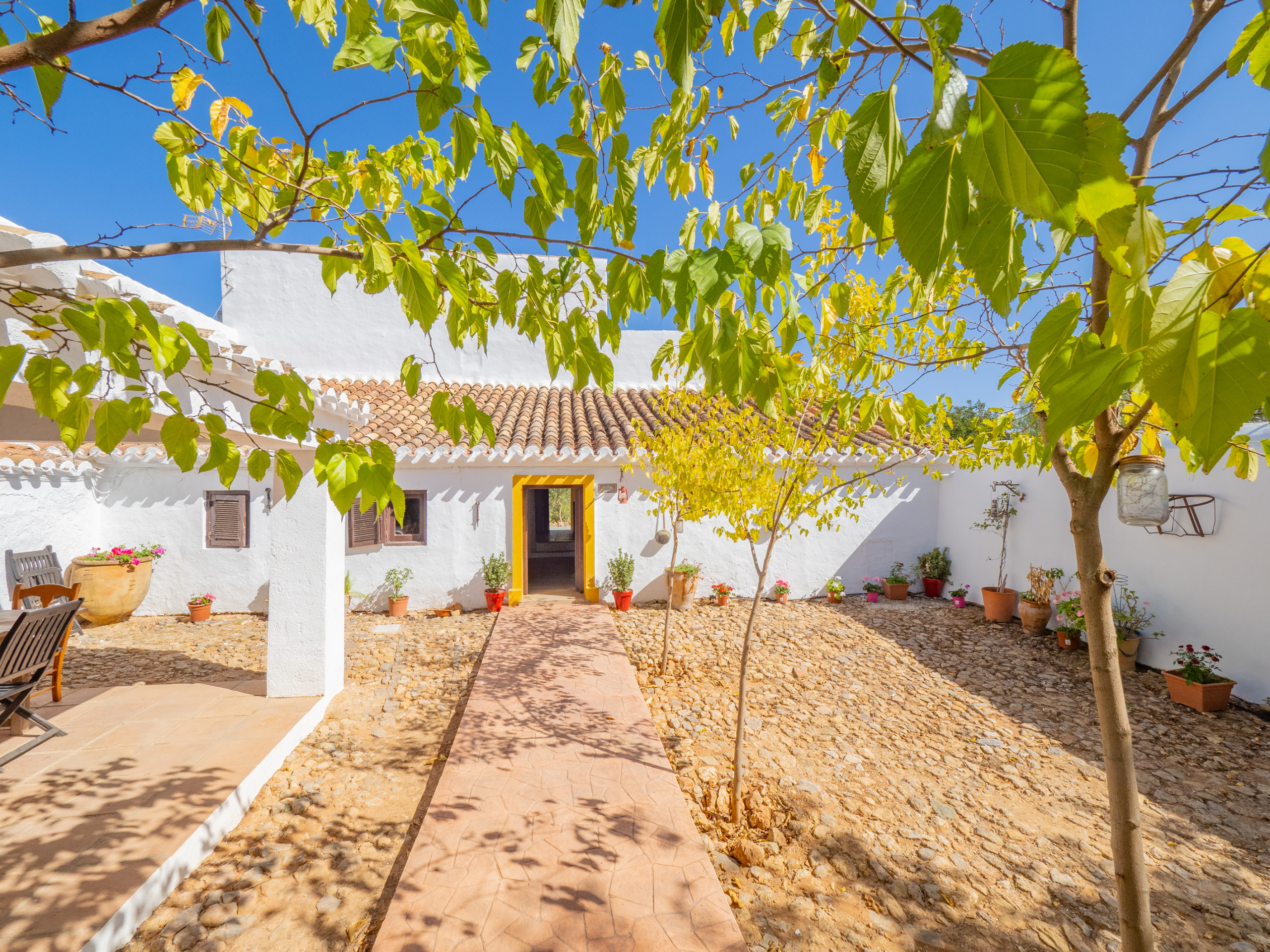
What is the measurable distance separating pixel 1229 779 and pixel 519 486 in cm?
937

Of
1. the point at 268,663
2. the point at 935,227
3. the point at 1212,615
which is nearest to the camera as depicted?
the point at 935,227

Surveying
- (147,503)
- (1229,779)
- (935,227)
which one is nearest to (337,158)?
(935,227)

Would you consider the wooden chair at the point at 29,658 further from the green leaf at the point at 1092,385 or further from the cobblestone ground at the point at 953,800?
the green leaf at the point at 1092,385

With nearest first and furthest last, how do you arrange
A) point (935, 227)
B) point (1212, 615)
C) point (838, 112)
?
1. point (935, 227)
2. point (838, 112)
3. point (1212, 615)

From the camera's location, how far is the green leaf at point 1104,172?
0.67 meters

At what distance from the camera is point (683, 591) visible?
9.86 meters

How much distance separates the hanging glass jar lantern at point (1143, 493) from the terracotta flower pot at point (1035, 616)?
590cm

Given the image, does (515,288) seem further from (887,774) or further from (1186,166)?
(887,774)

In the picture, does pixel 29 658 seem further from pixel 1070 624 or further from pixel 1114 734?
pixel 1070 624

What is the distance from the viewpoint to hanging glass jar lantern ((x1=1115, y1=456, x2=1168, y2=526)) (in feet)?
10.7

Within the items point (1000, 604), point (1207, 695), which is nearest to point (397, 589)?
point (1000, 604)

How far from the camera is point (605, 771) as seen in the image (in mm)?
4398

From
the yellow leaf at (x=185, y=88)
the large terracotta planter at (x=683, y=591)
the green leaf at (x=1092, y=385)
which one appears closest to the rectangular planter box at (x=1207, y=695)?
the large terracotta planter at (x=683, y=591)

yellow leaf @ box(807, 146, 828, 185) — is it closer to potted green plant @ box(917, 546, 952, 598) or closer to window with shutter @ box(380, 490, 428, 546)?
window with shutter @ box(380, 490, 428, 546)
